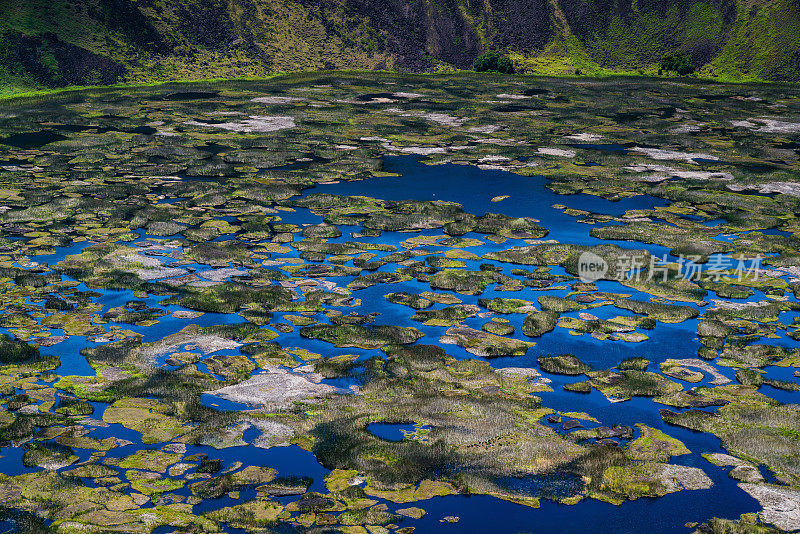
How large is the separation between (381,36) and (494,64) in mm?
8878

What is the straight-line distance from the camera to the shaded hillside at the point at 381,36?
123ft

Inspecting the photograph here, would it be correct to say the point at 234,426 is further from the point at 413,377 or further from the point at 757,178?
the point at 757,178

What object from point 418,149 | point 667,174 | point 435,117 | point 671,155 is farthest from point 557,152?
point 435,117

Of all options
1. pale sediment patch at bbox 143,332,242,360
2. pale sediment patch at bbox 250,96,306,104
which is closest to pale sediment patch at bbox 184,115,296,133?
pale sediment patch at bbox 250,96,306,104

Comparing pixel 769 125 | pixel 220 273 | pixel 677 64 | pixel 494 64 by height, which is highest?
pixel 677 64

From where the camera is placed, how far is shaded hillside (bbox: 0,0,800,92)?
123 ft

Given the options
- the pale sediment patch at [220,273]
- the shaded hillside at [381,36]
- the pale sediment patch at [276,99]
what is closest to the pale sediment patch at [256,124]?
the pale sediment patch at [276,99]

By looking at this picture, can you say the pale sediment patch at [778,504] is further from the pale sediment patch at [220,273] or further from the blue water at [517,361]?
the pale sediment patch at [220,273]

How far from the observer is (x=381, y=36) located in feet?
160

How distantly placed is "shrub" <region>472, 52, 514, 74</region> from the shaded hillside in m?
3.54

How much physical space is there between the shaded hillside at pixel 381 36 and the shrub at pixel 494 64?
354 cm

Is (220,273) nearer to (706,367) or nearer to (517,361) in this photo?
(517,361)

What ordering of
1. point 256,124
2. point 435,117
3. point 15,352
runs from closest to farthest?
1. point 15,352
2. point 256,124
3. point 435,117

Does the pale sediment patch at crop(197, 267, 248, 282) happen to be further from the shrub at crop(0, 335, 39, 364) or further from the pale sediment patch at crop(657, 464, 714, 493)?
the pale sediment patch at crop(657, 464, 714, 493)
